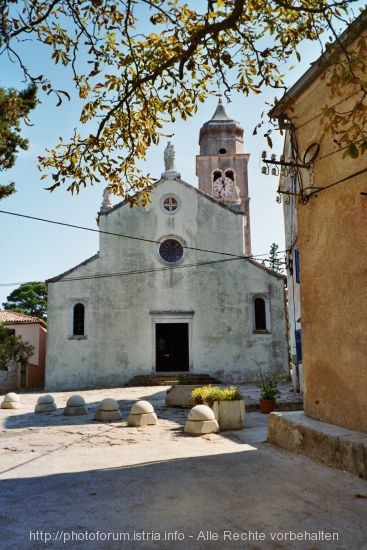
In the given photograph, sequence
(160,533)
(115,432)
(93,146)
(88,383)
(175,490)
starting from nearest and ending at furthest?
(160,533)
(175,490)
(93,146)
(115,432)
(88,383)

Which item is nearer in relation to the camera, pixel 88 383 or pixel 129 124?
pixel 129 124

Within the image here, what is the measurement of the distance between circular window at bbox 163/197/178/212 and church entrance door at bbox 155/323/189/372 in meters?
6.20

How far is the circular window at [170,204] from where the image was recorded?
25.2 metres

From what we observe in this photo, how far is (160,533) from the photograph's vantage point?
3.68 meters

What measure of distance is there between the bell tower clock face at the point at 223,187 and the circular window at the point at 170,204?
10360 millimetres

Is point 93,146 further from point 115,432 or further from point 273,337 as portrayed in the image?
point 273,337

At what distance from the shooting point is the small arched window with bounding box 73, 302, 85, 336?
23.5m

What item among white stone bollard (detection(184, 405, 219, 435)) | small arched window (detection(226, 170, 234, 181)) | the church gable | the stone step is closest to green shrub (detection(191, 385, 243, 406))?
white stone bollard (detection(184, 405, 219, 435))

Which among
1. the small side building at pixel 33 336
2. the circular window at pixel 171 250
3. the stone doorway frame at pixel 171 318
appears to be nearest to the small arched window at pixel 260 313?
the stone doorway frame at pixel 171 318

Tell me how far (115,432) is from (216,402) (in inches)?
85.7

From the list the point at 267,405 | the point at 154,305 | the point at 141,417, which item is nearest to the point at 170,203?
the point at 154,305

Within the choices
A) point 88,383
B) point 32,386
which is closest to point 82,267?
point 88,383

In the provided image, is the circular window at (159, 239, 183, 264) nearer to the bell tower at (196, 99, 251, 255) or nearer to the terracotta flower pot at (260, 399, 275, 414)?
the bell tower at (196, 99, 251, 255)

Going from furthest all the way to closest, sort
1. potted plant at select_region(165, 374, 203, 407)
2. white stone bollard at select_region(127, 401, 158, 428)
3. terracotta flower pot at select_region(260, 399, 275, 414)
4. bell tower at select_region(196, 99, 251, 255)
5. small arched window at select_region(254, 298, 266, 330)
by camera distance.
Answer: bell tower at select_region(196, 99, 251, 255) → small arched window at select_region(254, 298, 266, 330) → potted plant at select_region(165, 374, 203, 407) → terracotta flower pot at select_region(260, 399, 275, 414) → white stone bollard at select_region(127, 401, 158, 428)
